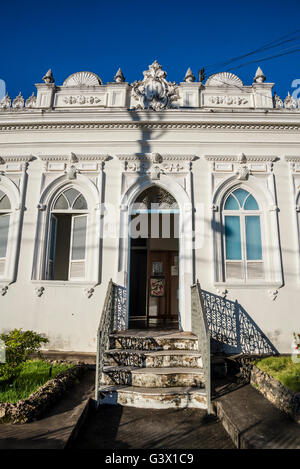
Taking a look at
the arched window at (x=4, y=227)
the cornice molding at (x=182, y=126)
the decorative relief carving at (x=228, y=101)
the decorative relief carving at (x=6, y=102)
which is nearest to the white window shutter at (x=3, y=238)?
the arched window at (x=4, y=227)

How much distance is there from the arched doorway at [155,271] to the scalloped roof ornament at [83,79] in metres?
3.60

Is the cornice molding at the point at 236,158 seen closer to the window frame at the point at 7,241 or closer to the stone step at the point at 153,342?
the stone step at the point at 153,342

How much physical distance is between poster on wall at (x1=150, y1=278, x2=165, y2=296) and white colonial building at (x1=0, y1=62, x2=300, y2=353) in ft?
5.58

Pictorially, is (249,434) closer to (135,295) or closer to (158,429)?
(158,429)

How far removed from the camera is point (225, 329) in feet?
20.5

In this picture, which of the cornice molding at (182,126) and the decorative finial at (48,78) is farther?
→ the decorative finial at (48,78)

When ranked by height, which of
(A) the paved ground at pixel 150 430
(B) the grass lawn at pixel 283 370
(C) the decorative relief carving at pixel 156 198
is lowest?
(A) the paved ground at pixel 150 430

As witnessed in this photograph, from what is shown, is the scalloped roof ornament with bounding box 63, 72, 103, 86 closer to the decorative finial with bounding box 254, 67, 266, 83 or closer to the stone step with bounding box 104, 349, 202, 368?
the decorative finial with bounding box 254, 67, 266, 83

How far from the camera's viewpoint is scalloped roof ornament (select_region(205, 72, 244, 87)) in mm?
8000

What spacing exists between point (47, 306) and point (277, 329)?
514 centimetres

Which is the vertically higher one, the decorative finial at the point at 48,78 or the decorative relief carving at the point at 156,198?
the decorative finial at the point at 48,78

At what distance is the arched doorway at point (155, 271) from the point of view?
8.12 meters

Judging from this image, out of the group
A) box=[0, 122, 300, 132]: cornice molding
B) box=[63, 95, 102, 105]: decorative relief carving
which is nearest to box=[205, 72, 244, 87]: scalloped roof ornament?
box=[0, 122, 300, 132]: cornice molding

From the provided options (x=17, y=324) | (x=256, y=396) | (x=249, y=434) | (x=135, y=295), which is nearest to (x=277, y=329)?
(x=256, y=396)
